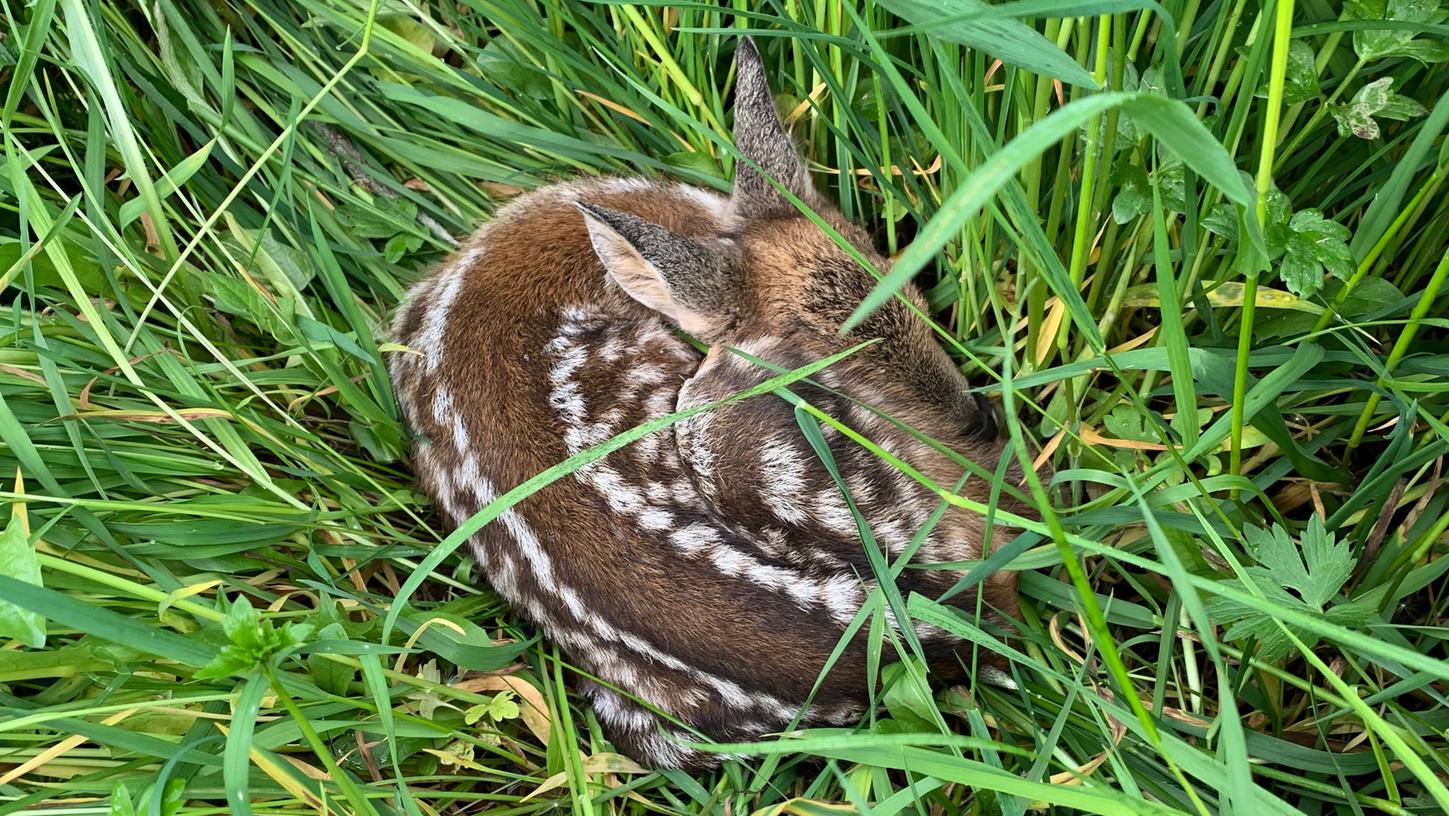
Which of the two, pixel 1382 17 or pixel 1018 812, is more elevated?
pixel 1382 17

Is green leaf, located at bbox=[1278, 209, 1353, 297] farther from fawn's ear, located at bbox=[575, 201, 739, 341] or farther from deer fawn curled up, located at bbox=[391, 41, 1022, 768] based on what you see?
fawn's ear, located at bbox=[575, 201, 739, 341]

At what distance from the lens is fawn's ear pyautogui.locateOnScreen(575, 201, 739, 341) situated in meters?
2.34

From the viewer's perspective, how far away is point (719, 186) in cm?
308

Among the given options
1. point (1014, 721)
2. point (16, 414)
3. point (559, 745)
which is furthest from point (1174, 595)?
point (16, 414)

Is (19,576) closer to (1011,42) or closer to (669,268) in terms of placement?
(669,268)

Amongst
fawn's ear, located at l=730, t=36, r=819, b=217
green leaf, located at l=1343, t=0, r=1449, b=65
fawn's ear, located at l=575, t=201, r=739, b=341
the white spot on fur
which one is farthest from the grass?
the white spot on fur

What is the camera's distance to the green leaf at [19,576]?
1.71 meters

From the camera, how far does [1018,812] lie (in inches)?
78.1

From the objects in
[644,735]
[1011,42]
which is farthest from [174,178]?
[1011,42]

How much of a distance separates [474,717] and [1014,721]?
1284 mm

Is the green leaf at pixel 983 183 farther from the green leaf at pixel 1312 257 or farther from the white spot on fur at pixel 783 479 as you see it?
the white spot on fur at pixel 783 479

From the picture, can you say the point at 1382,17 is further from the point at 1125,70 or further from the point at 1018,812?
the point at 1018,812

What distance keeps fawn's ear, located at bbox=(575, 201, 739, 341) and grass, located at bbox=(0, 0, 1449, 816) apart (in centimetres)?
30

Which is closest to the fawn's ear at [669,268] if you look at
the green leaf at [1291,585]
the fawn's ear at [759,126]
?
the fawn's ear at [759,126]
